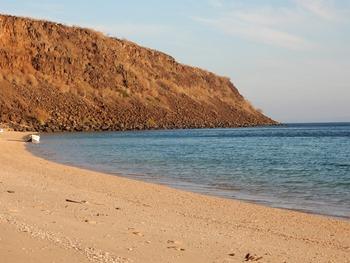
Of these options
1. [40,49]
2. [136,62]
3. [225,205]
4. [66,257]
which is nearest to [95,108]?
[40,49]

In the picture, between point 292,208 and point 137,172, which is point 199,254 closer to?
point 292,208

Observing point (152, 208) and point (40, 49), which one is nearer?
point (152, 208)

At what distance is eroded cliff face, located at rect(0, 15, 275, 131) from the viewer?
82.2 metres

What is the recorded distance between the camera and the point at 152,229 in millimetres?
8938

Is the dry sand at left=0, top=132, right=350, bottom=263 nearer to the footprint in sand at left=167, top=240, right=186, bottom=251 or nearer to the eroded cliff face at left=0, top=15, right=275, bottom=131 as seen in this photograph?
the footprint in sand at left=167, top=240, right=186, bottom=251

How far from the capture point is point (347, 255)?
798 centimetres

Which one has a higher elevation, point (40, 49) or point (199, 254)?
point (40, 49)

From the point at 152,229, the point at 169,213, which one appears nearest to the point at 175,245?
the point at 152,229

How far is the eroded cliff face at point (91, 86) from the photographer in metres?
82.2

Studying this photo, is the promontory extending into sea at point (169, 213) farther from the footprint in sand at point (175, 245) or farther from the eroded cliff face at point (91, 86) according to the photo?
the eroded cliff face at point (91, 86)

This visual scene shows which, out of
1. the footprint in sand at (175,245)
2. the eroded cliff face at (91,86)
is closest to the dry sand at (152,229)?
the footprint in sand at (175,245)

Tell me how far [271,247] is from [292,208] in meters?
5.17

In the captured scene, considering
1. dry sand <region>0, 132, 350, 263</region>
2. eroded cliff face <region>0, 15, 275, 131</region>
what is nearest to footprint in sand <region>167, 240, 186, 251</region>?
dry sand <region>0, 132, 350, 263</region>

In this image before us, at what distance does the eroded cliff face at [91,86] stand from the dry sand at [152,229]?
60889 mm
